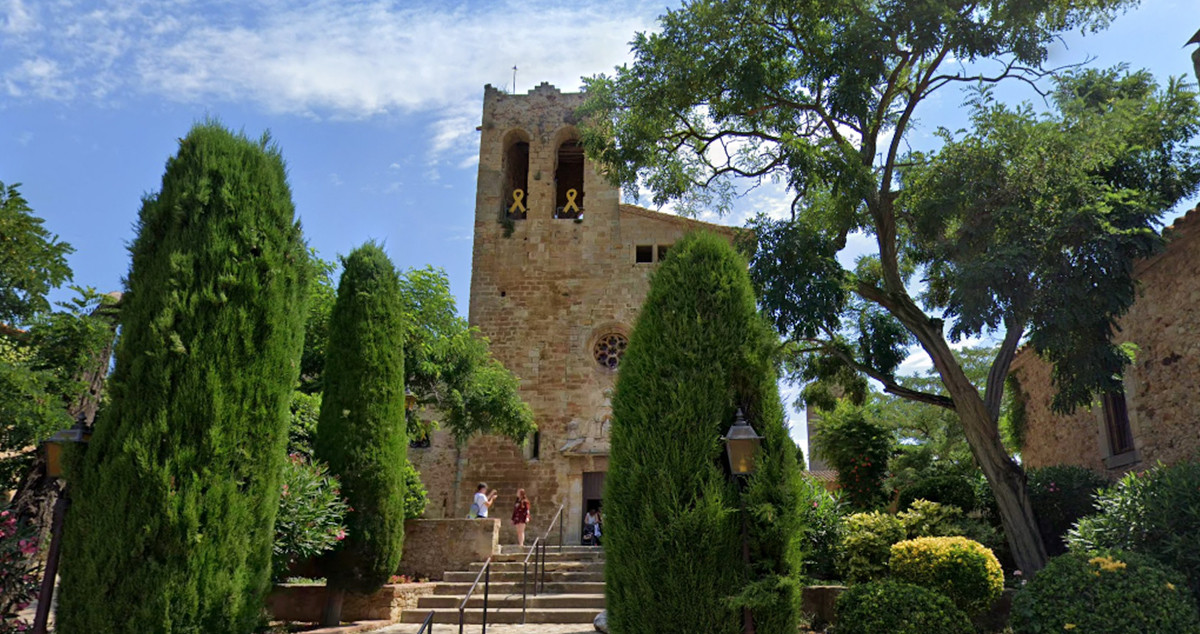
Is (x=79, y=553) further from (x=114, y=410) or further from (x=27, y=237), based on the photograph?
(x=27, y=237)

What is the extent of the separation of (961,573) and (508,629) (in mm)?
4958

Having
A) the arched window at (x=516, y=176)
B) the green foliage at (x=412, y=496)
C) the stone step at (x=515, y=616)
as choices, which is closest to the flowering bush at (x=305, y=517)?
the stone step at (x=515, y=616)

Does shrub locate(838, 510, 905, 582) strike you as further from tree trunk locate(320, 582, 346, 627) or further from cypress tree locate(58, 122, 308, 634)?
cypress tree locate(58, 122, 308, 634)

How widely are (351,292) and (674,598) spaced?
640 cm

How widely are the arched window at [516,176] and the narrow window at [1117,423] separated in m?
13.0

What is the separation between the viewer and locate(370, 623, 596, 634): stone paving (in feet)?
29.1

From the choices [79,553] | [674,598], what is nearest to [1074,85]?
[674,598]

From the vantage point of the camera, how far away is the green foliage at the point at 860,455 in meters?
14.2

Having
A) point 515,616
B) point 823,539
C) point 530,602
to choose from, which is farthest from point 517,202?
point 823,539

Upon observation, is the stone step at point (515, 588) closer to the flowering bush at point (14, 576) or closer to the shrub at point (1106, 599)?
the flowering bush at point (14, 576)

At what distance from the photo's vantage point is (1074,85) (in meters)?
9.79

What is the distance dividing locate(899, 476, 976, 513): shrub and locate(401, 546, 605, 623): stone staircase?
17.0ft

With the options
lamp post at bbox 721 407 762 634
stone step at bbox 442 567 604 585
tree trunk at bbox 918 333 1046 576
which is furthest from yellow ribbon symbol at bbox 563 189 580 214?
lamp post at bbox 721 407 762 634

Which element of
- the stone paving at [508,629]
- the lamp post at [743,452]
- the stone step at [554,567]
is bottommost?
the stone paving at [508,629]
